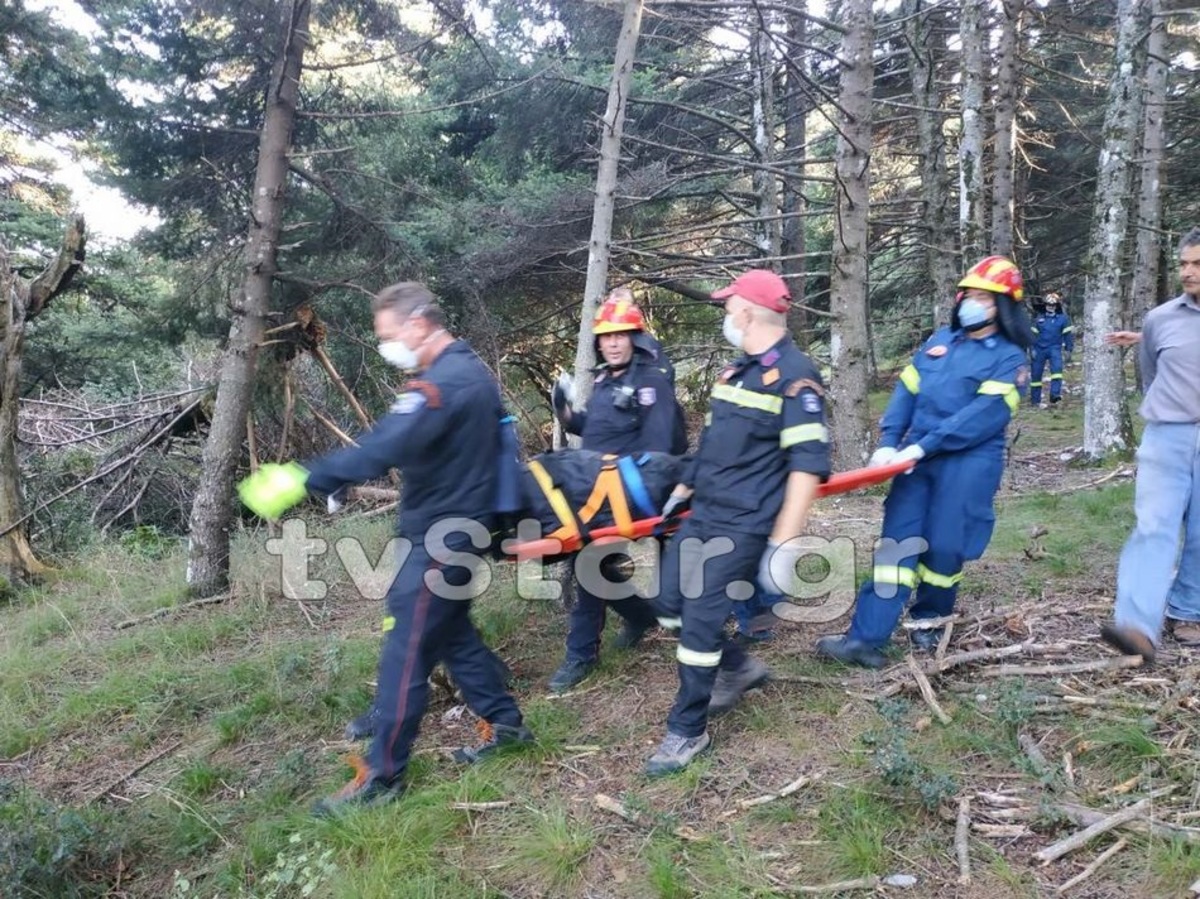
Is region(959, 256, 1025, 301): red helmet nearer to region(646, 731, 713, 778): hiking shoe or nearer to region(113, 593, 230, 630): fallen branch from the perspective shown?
region(646, 731, 713, 778): hiking shoe

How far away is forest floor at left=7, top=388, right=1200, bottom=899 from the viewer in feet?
9.39

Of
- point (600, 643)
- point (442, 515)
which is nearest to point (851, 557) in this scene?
point (600, 643)

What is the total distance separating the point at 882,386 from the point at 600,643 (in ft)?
54.9

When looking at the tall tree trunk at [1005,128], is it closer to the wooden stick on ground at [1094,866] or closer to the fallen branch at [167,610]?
the wooden stick on ground at [1094,866]

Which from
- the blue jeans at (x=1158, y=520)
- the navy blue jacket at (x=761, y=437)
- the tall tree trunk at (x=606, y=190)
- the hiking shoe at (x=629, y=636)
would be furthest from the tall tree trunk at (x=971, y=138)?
the navy blue jacket at (x=761, y=437)

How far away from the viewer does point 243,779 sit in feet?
13.4

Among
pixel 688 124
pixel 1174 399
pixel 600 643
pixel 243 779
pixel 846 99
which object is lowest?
pixel 243 779

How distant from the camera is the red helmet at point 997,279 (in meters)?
3.91

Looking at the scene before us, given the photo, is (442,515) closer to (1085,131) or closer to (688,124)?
(688,124)

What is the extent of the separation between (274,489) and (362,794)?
55.4 inches

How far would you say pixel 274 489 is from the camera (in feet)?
10.3

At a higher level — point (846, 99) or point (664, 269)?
point (846, 99)

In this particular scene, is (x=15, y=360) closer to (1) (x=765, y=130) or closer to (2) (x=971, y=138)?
(1) (x=765, y=130)

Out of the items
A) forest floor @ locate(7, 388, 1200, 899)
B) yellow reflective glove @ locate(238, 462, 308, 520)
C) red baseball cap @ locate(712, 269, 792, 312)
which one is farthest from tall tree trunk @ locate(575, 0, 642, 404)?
yellow reflective glove @ locate(238, 462, 308, 520)
